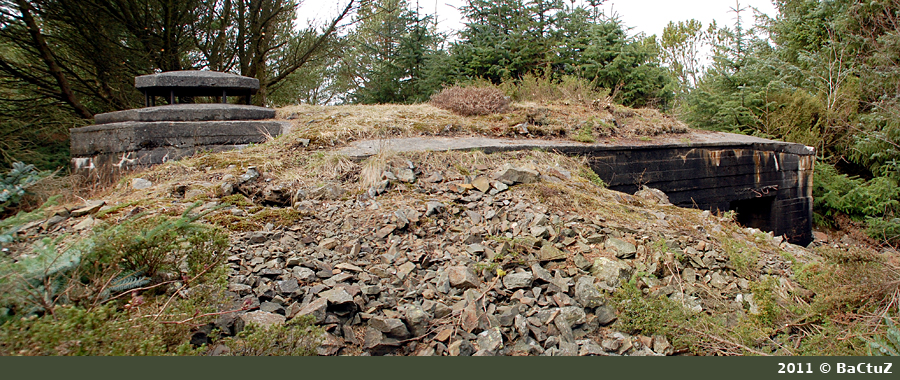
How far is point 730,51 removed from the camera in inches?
465

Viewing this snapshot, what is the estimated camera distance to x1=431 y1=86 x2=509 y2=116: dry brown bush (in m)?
7.38

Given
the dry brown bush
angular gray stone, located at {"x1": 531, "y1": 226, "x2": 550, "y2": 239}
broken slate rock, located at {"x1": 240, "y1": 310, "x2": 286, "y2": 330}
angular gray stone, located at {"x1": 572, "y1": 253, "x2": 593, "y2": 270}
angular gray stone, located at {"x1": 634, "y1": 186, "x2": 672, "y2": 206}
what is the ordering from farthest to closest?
the dry brown bush → angular gray stone, located at {"x1": 634, "y1": 186, "x2": 672, "y2": 206} → angular gray stone, located at {"x1": 531, "y1": 226, "x2": 550, "y2": 239} → angular gray stone, located at {"x1": 572, "y1": 253, "x2": 593, "y2": 270} → broken slate rock, located at {"x1": 240, "y1": 310, "x2": 286, "y2": 330}

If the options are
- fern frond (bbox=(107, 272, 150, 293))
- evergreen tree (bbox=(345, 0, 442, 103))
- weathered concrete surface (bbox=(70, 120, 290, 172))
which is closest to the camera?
fern frond (bbox=(107, 272, 150, 293))

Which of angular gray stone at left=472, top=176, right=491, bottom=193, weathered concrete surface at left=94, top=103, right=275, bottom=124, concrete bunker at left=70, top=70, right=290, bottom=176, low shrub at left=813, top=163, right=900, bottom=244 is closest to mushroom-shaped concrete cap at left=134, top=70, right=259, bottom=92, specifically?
concrete bunker at left=70, top=70, right=290, bottom=176

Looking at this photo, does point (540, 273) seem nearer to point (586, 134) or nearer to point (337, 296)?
point (337, 296)

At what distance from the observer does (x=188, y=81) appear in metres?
6.25

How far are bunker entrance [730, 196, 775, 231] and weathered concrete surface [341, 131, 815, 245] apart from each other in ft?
Result: 0.04

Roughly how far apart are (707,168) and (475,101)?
352cm

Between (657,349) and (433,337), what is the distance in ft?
3.77

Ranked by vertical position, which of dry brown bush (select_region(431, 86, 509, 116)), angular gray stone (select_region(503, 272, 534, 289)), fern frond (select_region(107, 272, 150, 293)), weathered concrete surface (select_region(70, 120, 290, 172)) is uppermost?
dry brown bush (select_region(431, 86, 509, 116))

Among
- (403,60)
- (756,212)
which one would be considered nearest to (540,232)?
(756,212)

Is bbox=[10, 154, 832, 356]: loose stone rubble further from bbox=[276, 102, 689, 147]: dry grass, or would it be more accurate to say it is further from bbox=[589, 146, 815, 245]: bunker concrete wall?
bbox=[589, 146, 815, 245]: bunker concrete wall

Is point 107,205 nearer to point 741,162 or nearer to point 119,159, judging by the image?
point 119,159

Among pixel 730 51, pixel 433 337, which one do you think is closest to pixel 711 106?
pixel 730 51
